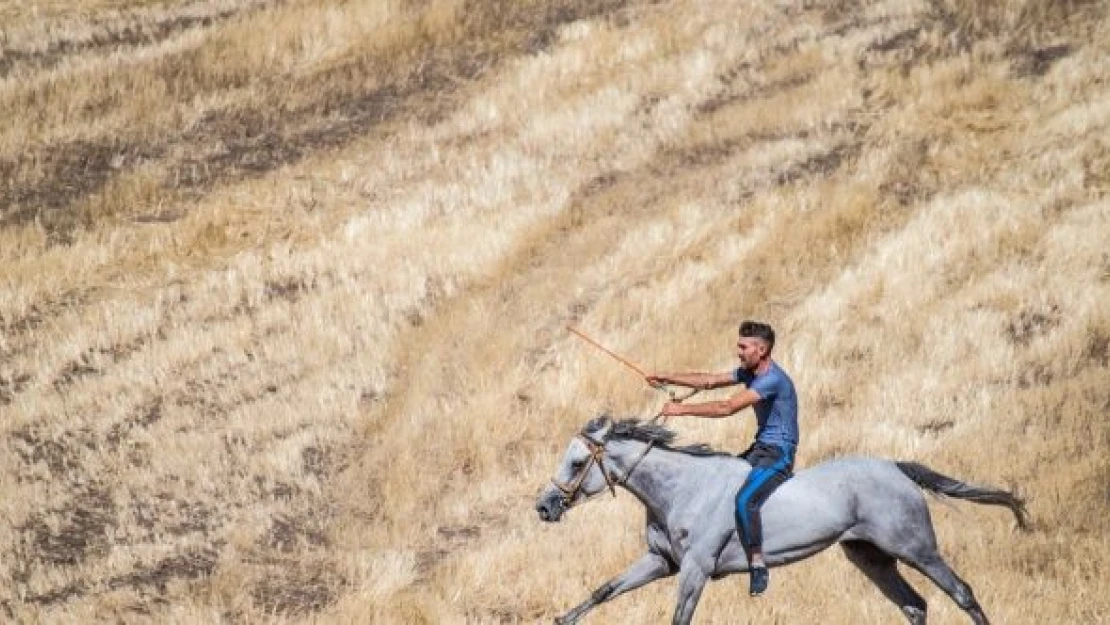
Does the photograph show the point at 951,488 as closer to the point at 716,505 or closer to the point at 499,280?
the point at 716,505

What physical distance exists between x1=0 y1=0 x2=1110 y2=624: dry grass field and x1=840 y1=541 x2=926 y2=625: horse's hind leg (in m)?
0.60

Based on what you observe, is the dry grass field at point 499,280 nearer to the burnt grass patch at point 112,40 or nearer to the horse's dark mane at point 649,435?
the burnt grass patch at point 112,40

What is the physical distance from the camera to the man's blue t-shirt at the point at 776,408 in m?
10.7

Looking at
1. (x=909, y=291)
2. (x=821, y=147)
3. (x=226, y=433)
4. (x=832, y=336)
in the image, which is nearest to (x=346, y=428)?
(x=226, y=433)

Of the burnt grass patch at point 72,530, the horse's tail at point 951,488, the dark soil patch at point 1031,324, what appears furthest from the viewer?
the dark soil patch at point 1031,324

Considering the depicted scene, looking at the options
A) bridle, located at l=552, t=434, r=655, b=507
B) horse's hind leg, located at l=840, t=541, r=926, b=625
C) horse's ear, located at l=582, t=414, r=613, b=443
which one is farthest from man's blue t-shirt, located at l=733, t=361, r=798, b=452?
horse's hind leg, located at l=840, t=541, r=926, b=625

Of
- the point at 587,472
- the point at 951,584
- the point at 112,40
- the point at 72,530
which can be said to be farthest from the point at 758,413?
the point at 112,40

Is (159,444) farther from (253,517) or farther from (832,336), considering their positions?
(832,336)

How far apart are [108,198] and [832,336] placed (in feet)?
37.9

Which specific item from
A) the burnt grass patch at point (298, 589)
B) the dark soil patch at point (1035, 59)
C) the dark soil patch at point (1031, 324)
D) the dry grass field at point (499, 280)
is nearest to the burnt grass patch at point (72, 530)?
the dry grass field at point (499, 280)

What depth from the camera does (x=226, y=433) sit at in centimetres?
1845

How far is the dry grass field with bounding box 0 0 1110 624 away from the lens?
14508 millimetres

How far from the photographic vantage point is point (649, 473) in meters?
10.9

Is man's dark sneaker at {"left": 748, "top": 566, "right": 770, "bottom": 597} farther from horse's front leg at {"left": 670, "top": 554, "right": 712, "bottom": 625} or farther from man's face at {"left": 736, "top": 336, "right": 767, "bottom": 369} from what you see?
man's face at {"left": 736, "top": 336, "right": 767, "bottom": 369}
